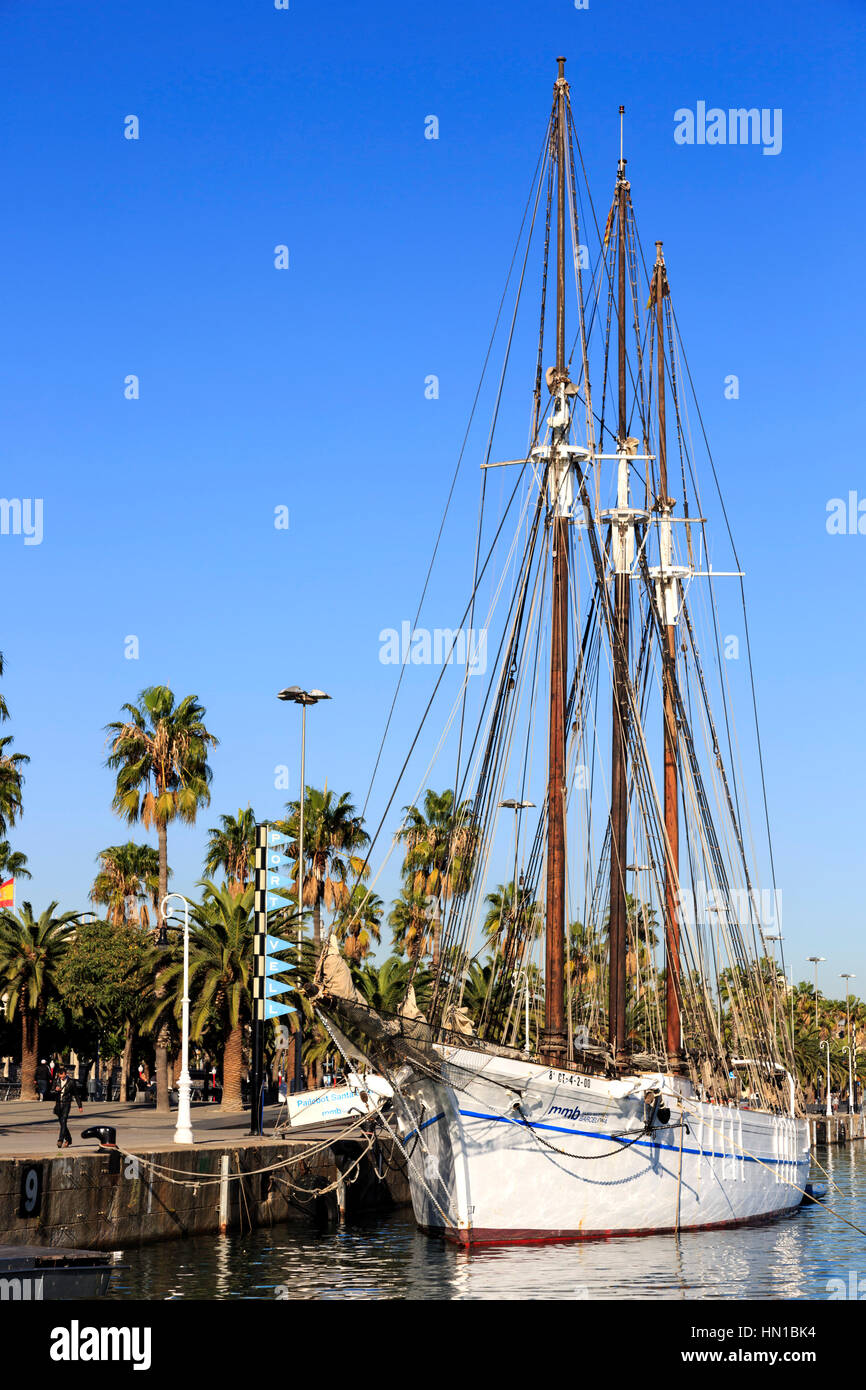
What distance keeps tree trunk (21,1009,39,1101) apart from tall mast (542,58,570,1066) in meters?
36.6

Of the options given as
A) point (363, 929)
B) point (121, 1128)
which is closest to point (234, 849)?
point (363, 929)

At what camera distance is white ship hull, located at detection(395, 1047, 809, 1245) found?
2956cm

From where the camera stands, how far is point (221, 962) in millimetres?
50812

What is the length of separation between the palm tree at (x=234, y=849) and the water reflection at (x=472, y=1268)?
136 feet

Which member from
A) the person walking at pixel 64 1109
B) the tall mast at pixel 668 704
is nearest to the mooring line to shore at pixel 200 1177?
the person walking at pixel 64 1109

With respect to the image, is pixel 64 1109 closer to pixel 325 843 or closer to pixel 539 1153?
pixel 539 1153

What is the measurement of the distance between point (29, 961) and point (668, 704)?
29618 mm

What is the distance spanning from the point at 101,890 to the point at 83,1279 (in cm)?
8327

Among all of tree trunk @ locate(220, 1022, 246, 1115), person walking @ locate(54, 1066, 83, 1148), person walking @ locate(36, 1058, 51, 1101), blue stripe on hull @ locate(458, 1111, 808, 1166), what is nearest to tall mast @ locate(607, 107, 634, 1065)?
blue stripe on hull @ locate(458, 1111, 808, 1166)

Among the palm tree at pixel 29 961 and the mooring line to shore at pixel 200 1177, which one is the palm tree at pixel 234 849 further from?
the mooring line to shore at pixel 200 1177

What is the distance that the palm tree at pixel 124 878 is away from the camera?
3932 inches
